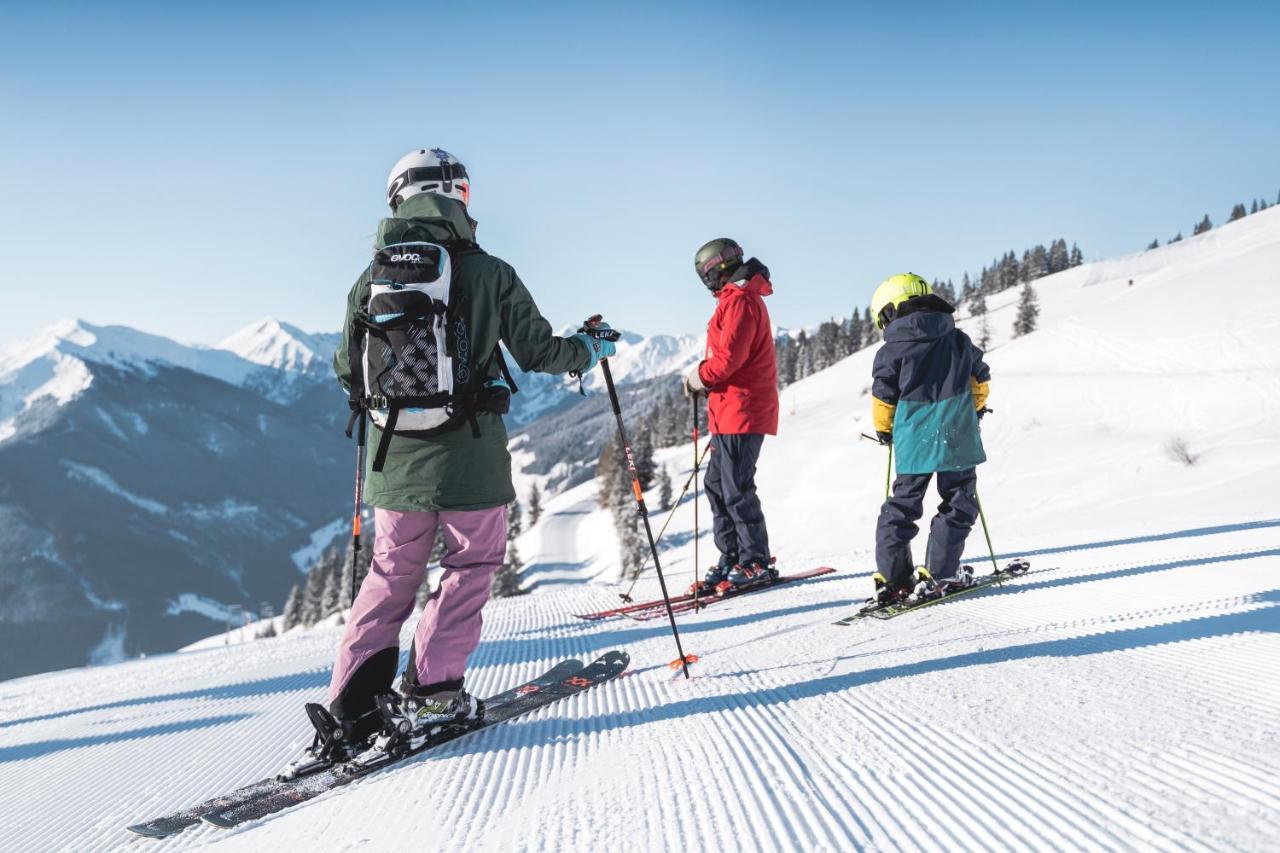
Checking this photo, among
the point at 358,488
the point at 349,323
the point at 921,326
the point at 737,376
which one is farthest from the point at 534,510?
the point at 349,323

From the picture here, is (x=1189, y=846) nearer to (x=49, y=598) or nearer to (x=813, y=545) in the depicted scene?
(x=813, y=545)

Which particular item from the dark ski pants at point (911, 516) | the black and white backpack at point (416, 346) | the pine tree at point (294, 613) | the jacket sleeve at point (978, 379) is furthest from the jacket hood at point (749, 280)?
the pine tree at point (294, 613)

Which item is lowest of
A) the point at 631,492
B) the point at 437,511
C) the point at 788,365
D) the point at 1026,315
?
the point at 631,492

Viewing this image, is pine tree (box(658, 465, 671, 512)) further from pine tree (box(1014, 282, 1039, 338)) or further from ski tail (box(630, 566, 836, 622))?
pine tree (box(1014, 282, 1039, 338))

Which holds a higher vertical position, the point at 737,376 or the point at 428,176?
the point at 428,176

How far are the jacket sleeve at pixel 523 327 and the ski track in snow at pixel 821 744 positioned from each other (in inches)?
60.4

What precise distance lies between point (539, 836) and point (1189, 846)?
4.96 ft

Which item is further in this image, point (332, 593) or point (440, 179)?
point (332, 593)

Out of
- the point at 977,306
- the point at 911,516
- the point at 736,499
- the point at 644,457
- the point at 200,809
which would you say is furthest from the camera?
the point at 977,306

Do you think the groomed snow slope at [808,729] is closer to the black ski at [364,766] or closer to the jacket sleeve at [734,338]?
the black ski at [364,766]

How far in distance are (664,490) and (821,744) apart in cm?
4325

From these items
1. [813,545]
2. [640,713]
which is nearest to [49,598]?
[813,545]

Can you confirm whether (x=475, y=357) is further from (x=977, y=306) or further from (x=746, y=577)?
(x=977, y=306)

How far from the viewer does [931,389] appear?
450 cm
